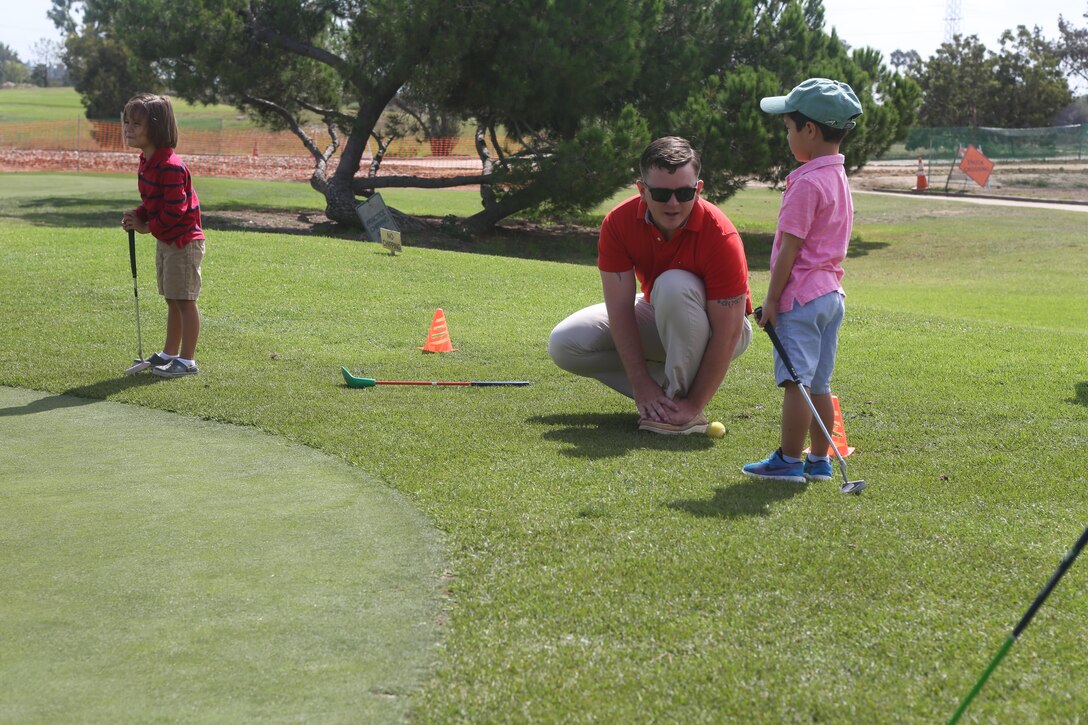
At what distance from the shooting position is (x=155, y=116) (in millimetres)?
6719

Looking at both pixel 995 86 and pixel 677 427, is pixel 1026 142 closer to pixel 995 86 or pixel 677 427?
pixel 995 86

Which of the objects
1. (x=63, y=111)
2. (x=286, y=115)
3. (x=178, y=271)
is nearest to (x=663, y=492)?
(x=178, y=271)

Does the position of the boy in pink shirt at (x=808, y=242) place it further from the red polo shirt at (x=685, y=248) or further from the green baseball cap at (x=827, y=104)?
the red polo shirt at (x=685, y=248)

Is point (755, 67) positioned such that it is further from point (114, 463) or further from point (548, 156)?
point (114, 463)

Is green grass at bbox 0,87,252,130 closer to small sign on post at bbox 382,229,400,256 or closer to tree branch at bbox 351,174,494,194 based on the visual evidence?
tree branch at bbox 351,174,494,194

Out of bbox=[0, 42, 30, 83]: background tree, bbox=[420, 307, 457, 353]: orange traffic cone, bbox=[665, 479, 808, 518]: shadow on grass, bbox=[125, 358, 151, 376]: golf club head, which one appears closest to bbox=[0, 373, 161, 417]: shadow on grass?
bbox=[125, 358, 151, 376]: golf club head

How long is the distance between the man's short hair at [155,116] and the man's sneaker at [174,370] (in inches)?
50.5

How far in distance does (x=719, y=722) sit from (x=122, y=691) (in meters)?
1.44

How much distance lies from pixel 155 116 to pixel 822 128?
394cm

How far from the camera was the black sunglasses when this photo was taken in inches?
206

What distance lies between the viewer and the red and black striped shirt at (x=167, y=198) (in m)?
6.80

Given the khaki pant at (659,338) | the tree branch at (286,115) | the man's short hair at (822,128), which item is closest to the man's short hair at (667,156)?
the khaki pant at (659,338)

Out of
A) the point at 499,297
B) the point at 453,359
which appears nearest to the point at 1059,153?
the point at 499,297

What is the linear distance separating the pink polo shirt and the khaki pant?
815 mm
